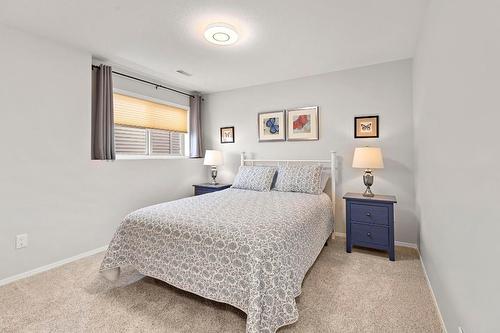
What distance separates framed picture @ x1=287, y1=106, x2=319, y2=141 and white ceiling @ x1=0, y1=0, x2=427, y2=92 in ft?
1.95

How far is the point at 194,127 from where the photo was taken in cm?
436

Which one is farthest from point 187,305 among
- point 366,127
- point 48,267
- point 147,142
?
point 366,127

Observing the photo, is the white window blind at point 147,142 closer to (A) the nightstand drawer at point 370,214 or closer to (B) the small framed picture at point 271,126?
(B) the small framed picture at point 271,126

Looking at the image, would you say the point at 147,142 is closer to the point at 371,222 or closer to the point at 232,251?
the point at 232,251

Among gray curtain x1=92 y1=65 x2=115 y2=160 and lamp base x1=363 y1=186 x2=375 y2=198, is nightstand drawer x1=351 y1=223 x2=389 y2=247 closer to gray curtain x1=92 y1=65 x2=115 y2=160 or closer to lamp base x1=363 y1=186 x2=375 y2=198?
lamp base x1=363 y1=186 x2=375 y2=198

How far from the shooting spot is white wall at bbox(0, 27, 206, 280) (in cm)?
225

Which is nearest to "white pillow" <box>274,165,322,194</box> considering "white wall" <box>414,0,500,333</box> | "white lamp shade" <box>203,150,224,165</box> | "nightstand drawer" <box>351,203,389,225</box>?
"nightstand drawer" <box>351,203,389,225</box>

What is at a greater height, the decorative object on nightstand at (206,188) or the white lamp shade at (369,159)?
the white lamp shade at (369,159)

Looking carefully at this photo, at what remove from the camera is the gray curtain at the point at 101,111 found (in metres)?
2.95

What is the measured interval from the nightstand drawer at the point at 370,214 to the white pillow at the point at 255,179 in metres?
1.12

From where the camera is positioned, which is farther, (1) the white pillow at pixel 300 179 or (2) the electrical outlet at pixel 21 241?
(1) the white pillow at pixel 300 179

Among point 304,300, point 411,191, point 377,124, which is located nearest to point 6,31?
point 304,300

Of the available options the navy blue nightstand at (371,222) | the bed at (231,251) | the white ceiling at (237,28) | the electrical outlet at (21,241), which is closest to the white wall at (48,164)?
the electrical outlet at (21,241)

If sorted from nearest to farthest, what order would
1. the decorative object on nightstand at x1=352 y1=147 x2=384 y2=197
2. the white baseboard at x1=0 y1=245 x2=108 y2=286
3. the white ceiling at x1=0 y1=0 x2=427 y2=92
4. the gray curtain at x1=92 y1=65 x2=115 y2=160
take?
the white ceiling at x1=0 y1=0 x2=427 y2=92 → the white baseboard at x1=0 y1=245 x2=108 y2=286 → the decorative object on nightstand at x1=352 y1=147 x2=384 y2=197 → the gray curtain at x1=92 y1=65 x2=115 y2=160
